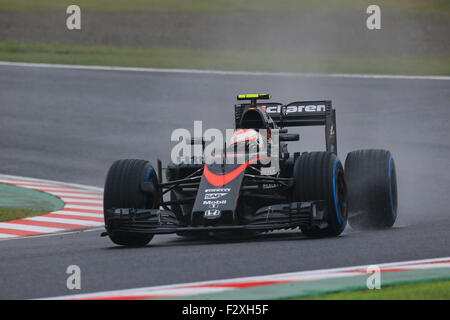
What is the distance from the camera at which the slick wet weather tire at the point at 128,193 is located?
9602mm

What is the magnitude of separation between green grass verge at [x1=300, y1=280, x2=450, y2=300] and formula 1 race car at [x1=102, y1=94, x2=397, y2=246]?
8.81 ft

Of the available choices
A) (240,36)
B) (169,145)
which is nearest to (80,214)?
(169,145)

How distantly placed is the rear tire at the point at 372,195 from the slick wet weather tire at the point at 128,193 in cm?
241

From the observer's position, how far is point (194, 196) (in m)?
9.91

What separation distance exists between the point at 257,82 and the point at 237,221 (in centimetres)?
1429

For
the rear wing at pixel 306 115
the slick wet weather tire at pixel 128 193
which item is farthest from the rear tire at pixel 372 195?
the slick wet weather tire at pixel 128 193

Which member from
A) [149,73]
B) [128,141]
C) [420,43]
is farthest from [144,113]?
[420,43]

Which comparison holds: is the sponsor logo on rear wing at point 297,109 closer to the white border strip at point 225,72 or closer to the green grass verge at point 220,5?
the white border strip at point 225,72

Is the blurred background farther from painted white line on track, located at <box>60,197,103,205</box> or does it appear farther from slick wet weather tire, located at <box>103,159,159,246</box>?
slick wet weather tire, located at <box>103,159,159,246</box>

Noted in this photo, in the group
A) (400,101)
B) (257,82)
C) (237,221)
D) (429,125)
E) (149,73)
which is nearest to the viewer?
(237,221)

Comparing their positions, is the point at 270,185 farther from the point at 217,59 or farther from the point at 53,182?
the point at 217,59

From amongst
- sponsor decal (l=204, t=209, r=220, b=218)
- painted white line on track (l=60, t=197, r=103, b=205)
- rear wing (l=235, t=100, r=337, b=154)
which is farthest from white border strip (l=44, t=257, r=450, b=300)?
painted white line on track (l=60, t=197, r=103, b=205)

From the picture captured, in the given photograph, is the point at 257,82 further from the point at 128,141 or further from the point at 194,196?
the point at 194,196

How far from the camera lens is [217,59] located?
2734 cm
